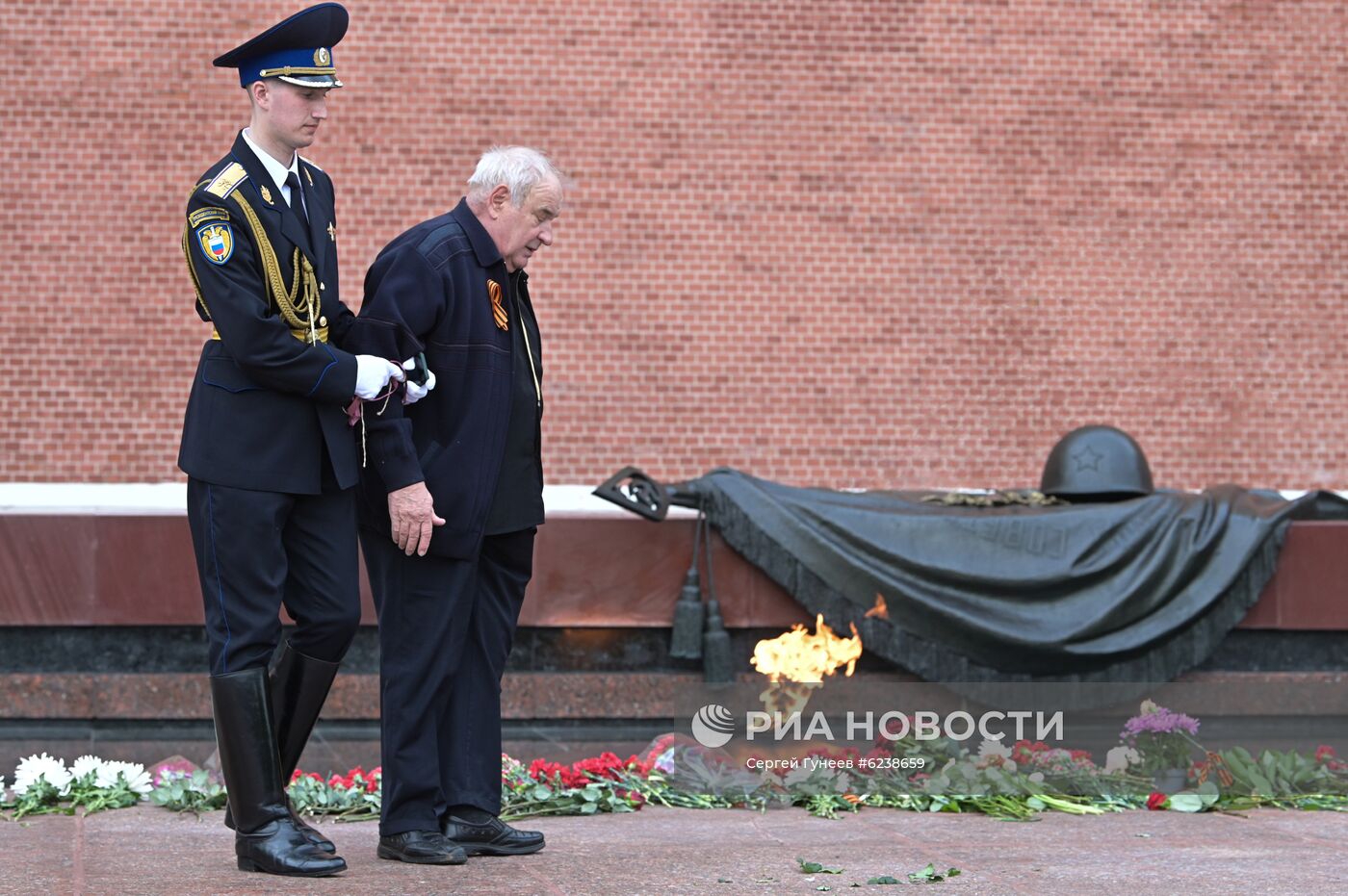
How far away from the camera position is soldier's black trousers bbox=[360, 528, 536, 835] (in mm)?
3580

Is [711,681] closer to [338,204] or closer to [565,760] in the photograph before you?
[565,760]

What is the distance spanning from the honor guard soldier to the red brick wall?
214 inches

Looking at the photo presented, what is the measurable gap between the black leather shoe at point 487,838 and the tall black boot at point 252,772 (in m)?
0.41

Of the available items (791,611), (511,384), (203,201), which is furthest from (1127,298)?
(203,201)

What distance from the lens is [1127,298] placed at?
9164mm

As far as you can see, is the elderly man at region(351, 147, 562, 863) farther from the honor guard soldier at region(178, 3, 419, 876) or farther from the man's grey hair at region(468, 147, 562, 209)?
the honor guard soldier at region(178, 3, 419, 876)

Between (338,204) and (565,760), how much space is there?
4.00m

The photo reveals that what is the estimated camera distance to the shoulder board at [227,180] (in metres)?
3.31

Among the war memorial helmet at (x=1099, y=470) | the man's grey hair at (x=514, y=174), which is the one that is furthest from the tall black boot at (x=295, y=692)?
the war memorial helmet at (x=1099, y=470)

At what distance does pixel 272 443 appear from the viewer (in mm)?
3336

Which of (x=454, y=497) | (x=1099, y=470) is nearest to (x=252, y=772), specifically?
(x=454, y=497)

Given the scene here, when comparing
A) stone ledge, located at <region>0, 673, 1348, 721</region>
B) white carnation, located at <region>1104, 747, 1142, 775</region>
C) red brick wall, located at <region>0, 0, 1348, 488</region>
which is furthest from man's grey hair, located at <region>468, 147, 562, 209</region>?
red brick wall, located at <region>0, 0, 1348, 488</region>

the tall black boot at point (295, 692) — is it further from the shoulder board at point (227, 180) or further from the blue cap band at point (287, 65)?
the blue cap band at point (287, 65)

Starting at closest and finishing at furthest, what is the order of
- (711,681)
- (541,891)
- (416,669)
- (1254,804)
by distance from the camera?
(541,891) < (416,669) < (1254,804) < (711,681)
